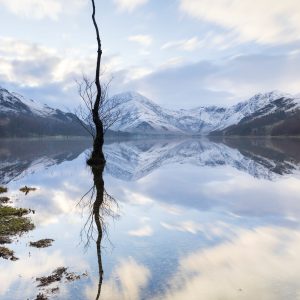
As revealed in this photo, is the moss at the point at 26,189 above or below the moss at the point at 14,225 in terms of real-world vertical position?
below

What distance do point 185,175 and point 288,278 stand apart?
100 ft

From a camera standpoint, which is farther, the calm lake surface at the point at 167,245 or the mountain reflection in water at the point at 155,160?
the mountain reflection in water at the point at 155,160

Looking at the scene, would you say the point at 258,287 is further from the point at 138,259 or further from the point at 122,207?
the point at 122,207

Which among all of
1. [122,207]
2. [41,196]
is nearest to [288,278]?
[122,207]

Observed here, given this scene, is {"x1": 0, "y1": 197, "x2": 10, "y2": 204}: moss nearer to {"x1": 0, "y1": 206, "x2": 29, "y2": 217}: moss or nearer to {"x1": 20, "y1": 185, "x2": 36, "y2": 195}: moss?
{"x1": 20, "y1": 185, "x2": 36, "y2": 195}: moss

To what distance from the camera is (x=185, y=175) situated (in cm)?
4228

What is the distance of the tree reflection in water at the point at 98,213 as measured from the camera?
16031 millimetres

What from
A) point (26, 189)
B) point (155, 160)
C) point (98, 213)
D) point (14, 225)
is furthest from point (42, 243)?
point (155, 160)

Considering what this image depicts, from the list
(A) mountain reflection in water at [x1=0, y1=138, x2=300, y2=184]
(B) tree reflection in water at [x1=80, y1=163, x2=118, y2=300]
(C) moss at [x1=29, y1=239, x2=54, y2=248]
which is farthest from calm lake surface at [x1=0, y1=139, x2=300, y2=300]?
(A) mountain reflection in water at [x1=0, y1=138, x2=300, y2=184]

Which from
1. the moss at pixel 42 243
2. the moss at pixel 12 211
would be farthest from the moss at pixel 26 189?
the moss at pixel 42 243

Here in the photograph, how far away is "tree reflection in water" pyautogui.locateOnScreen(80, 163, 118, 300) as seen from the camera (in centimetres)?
1603

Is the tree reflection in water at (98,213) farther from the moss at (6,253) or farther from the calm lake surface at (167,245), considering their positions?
the moss at (6,253)

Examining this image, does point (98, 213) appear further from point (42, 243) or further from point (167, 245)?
point (167, 245)

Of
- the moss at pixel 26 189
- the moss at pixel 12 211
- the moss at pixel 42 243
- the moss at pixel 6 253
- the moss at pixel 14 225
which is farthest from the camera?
the moss at pixel 26 189
